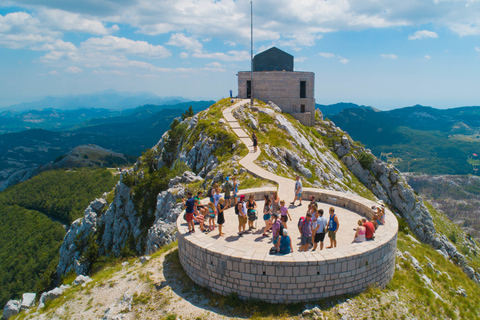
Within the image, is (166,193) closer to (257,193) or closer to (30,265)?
(257,193)

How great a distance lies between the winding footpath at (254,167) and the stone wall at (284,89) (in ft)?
29.4

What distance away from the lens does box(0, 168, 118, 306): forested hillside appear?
85.9 meters

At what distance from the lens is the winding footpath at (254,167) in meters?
19.9

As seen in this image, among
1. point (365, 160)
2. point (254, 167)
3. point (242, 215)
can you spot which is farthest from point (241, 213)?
point (365, 160)

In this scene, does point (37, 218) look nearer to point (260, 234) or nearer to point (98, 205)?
point (98, 205)

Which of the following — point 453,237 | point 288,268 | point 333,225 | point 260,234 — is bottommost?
point 453,237

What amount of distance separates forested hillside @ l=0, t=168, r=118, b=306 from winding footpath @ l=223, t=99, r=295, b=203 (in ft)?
201

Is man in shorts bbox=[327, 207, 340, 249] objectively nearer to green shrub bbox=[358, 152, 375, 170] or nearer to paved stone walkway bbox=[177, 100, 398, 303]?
paved stone walkway bbox=[177, 100, 398, 303]

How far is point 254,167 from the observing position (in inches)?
1037

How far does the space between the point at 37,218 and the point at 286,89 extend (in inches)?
4147

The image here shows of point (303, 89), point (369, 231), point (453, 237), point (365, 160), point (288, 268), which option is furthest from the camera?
point (303, 89)

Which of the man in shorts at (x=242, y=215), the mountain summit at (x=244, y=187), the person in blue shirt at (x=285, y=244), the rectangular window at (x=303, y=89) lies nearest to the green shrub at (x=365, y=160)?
the mountain summit at (x=244, y=187)

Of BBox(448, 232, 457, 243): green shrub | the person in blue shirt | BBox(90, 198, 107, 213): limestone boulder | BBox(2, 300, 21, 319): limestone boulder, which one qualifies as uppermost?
the person in blue shirt

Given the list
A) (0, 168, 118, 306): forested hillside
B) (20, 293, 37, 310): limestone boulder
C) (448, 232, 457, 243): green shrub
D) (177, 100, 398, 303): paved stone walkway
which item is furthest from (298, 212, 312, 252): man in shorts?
(0, 168, 118, 306): forested hillside
